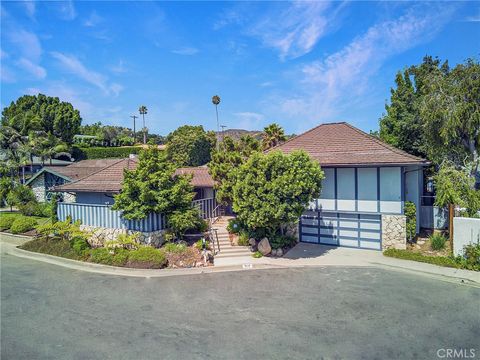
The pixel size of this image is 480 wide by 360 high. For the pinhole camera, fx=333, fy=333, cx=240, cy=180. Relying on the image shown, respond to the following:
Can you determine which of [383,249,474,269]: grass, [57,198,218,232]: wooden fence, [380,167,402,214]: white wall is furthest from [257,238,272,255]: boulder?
[380,167,402,214]: white wall

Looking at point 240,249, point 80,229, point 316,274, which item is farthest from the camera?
point 80,229

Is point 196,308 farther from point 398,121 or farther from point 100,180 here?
point 398,121

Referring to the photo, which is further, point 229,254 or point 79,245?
point 79,245

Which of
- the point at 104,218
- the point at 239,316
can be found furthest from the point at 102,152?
the point at 239,316

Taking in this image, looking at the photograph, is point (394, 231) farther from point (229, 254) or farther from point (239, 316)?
point (239, 316)

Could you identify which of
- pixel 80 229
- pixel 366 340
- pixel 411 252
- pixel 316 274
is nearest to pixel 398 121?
pixel 411 252

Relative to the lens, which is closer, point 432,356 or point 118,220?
point 432,356

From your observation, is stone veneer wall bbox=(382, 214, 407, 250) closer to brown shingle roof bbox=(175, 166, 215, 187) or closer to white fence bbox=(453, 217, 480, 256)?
white fence bbox=(453, 217, 480, 256)
